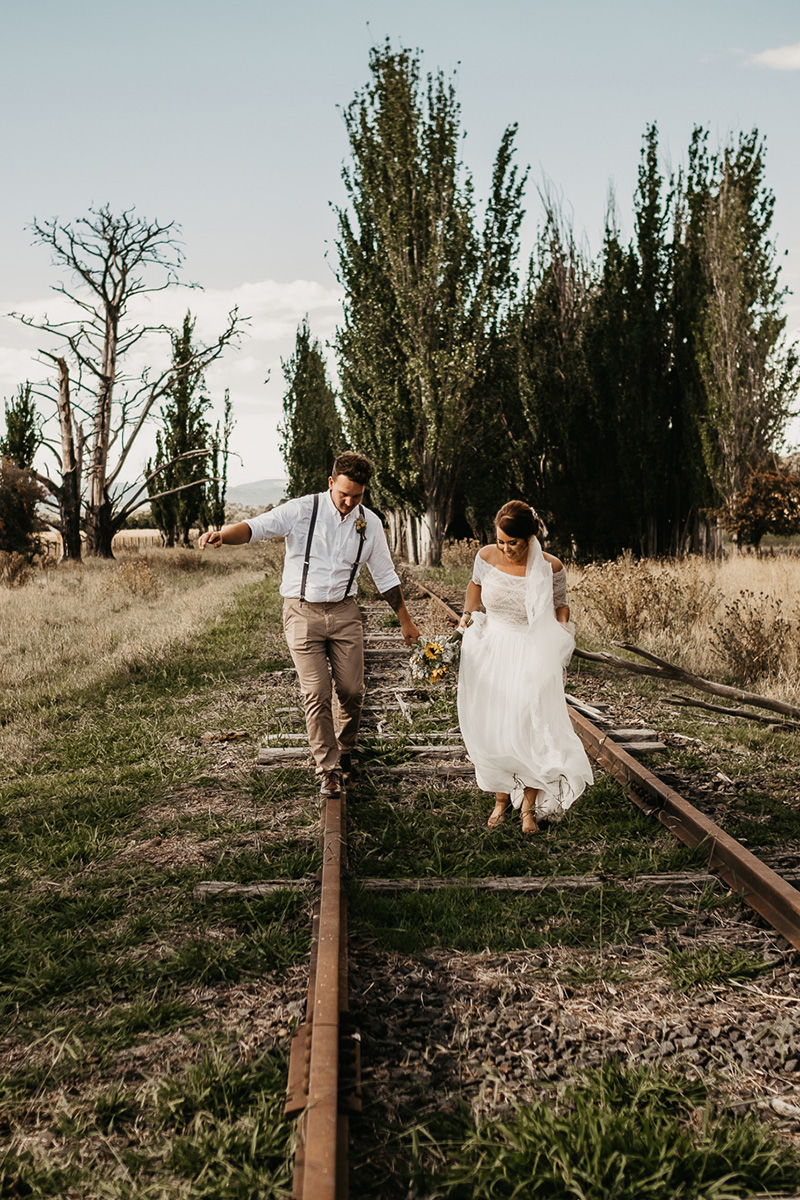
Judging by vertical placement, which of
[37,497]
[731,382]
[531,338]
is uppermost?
[531,338]

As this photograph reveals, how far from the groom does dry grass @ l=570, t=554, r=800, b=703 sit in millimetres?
4424

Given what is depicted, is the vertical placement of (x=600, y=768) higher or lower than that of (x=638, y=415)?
lower

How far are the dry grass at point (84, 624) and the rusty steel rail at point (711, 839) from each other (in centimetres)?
457

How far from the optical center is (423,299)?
20875mm

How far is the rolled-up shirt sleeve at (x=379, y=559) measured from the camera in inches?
218

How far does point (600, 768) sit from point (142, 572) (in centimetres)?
1765

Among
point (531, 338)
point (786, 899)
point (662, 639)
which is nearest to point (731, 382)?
point (531, 338)

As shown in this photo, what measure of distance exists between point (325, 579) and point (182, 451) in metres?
32.8

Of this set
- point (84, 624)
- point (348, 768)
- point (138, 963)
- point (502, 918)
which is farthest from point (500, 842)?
point (84, 624)

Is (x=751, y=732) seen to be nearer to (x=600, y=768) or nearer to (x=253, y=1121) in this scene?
(x=600, y=768)

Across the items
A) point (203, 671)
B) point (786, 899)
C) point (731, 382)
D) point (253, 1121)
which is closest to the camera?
point (253, 1121)

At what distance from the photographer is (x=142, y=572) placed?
21.6 meters

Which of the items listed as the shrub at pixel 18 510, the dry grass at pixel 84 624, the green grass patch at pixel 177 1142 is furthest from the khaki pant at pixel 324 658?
the shrub at pixel 18 510

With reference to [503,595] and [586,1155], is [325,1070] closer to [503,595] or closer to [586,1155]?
[586,1155]
